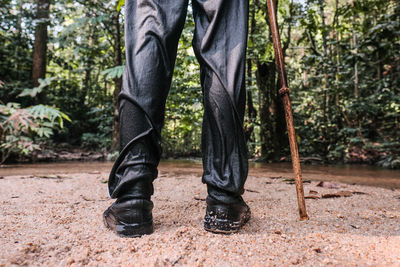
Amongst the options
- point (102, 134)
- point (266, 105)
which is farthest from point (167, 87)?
point (102, 134)

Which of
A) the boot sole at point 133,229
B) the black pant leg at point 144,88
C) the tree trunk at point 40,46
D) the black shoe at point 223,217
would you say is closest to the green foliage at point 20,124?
the tree trunk at point 40,46

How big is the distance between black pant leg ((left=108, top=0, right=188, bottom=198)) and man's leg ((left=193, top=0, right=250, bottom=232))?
142 mm

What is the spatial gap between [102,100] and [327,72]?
6.79 meters

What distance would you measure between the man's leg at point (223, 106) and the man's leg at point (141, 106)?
0.46 feet

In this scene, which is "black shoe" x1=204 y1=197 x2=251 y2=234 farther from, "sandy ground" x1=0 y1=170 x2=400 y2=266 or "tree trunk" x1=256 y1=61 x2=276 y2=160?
"tree trunk" x1=256 y1=61 x2=276 y2=160

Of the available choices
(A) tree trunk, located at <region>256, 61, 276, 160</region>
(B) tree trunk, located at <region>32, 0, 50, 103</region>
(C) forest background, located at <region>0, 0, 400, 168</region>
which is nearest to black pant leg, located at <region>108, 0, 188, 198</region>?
(C) forest background, located at <region>0, 0, 400, 168</region>

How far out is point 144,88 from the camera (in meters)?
1.06

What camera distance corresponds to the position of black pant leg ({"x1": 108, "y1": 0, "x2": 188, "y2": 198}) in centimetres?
103

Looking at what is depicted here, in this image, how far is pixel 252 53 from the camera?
15.5 feet

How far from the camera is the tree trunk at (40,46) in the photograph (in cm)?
659

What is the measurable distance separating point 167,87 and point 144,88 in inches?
4.0

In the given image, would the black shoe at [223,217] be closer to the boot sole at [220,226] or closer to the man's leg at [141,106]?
the boot sole at [220,226]

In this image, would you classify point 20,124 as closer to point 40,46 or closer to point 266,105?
point 40,46

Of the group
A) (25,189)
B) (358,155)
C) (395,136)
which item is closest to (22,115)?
(25,189)
